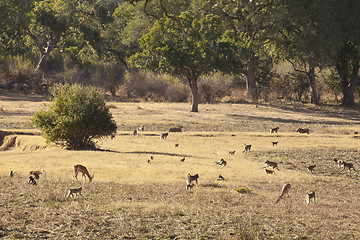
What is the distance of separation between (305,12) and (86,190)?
44.8m

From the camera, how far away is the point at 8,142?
28453 millimetres

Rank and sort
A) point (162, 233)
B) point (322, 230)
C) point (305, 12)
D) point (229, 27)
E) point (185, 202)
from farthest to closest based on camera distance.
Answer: point (229, 27), point (305, 12), point (185, 202), point (322, 230), point (162, 233)

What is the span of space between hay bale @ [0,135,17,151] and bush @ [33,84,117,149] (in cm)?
387

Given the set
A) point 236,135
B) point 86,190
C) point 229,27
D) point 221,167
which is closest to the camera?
point 86,190

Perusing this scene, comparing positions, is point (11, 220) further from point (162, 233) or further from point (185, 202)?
point (185, 202)

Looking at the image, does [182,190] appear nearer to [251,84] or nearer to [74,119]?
[74,119]

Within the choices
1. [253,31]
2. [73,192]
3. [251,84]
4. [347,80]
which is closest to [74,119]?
[73,192]

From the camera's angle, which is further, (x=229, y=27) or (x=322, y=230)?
(x=229, y=27)

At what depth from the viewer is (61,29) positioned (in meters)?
60.4

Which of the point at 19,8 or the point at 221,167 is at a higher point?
the point at 19,8

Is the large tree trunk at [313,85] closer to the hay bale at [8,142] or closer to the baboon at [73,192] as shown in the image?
Answer: the hay bale at [8,142]

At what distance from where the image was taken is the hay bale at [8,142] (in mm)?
27859

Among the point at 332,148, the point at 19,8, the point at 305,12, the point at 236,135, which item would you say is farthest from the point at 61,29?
the point at 332,148

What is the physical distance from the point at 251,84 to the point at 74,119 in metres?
38.9
